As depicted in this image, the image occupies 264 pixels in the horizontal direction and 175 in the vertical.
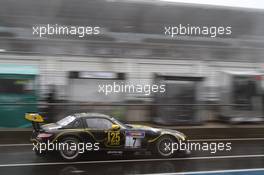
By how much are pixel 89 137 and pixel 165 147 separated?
1929 millimetres

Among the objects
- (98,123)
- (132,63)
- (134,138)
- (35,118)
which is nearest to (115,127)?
(98,123)

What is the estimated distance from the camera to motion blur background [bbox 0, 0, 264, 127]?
13516 mm

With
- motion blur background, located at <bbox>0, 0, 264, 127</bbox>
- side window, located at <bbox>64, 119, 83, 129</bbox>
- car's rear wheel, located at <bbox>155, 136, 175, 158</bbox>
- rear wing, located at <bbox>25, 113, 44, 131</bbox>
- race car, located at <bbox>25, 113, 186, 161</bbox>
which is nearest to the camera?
rear wing, located at <bbox>25, 113, 44, 131</bbox>

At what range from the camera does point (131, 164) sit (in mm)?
9258

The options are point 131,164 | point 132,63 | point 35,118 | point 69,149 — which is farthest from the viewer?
point 132,63

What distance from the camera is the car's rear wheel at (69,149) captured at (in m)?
9.29

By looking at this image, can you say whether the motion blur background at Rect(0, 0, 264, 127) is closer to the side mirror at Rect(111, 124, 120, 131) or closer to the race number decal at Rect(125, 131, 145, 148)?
the side mirror at Rect(111, 124, 120, 131)

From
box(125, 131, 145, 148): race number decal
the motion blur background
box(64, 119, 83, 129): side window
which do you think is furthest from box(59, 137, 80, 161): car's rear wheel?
the motion blur background

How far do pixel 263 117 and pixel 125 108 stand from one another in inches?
217

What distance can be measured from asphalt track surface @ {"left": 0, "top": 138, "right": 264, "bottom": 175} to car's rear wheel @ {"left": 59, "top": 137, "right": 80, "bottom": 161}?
15cm

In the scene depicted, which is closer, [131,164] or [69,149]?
[131,164]

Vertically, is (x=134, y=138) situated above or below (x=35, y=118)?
below

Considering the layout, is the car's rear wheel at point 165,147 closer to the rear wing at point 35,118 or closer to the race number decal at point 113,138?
the race number decal at point 113,138

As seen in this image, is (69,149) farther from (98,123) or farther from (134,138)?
(134,138)
